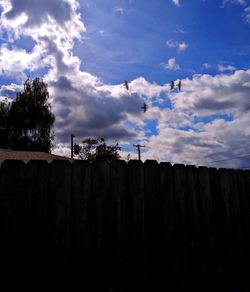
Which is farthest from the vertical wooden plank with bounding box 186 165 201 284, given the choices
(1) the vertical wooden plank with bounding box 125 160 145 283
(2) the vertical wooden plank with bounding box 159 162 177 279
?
(1) the vertical wooden plank with bounding box 125 160 145 283

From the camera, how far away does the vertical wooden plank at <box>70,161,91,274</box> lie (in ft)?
11.3

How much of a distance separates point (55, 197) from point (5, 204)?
47cm

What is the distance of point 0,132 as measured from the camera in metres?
33.0

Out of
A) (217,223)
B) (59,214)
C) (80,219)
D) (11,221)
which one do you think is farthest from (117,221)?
(217,223)

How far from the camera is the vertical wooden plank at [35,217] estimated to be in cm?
323

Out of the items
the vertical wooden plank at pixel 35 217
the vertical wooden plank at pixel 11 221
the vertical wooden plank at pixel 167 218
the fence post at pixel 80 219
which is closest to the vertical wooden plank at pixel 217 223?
the vertical wooden plank at pixel 167 218

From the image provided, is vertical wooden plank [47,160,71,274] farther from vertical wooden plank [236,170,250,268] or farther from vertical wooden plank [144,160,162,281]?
vertical wooden plank [236,170,250,268]

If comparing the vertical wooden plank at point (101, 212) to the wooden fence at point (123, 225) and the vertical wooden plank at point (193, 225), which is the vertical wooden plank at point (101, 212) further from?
the vertical wooden plank at point (193, 225)

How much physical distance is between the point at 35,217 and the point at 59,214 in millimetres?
241

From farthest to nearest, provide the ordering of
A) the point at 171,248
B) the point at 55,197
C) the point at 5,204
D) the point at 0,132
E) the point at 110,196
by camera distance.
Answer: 1. the point at 0,132
2. the point at 171,248
3. the point at 110,196
4. the point at 55,197
5. the point at 5,204

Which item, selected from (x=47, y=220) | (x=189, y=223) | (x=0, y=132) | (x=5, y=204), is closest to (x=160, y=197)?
(x=189, y=223)

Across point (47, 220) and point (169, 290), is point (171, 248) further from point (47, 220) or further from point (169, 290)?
point (47, 220)

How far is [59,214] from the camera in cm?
341

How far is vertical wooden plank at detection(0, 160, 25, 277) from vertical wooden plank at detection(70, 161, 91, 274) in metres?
0.50
